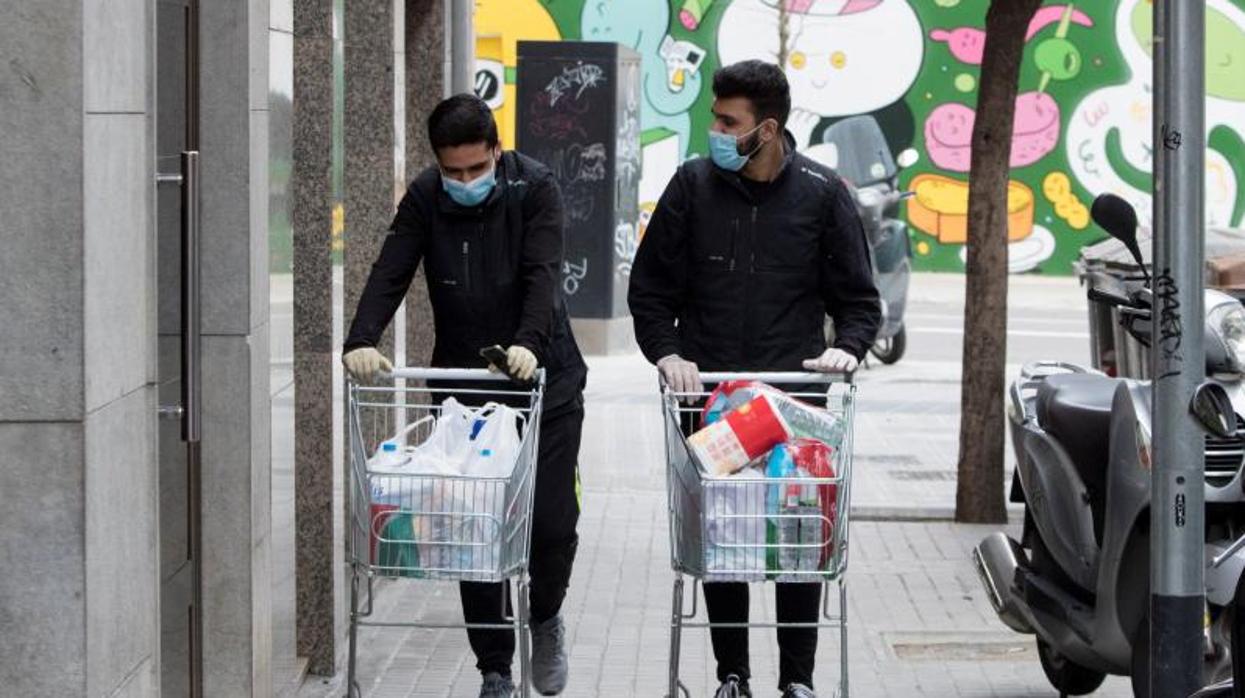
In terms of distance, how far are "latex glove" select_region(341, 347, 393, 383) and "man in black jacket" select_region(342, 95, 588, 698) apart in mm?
215

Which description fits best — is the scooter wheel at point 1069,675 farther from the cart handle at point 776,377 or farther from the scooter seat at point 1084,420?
the cart handle at point 776,377

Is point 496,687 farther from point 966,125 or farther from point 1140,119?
point 1140,119

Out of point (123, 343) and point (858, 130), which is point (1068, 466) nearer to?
point (123, 343)

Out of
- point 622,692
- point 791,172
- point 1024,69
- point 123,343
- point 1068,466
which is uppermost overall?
point 1024,69

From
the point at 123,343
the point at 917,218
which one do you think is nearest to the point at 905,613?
the point at 123,343

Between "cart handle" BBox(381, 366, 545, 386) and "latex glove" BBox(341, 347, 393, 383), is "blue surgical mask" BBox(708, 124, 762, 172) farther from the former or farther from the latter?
"latex glove" BBox(341, 347, 393, 383)

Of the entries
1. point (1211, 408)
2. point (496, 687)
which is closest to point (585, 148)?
point (496, 687)

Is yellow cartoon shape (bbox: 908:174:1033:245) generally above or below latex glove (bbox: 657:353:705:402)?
above

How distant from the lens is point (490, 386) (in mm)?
6648

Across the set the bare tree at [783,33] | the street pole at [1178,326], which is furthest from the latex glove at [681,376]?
the bare tree at [783,33]

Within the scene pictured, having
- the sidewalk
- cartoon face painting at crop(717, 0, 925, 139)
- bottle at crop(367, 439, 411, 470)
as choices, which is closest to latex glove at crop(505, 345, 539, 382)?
A: bottle at crop(367, 439, 411, 470)

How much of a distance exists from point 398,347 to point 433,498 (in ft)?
12.4

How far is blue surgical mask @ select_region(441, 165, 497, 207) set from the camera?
21.2ft

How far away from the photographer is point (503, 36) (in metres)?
33.5
